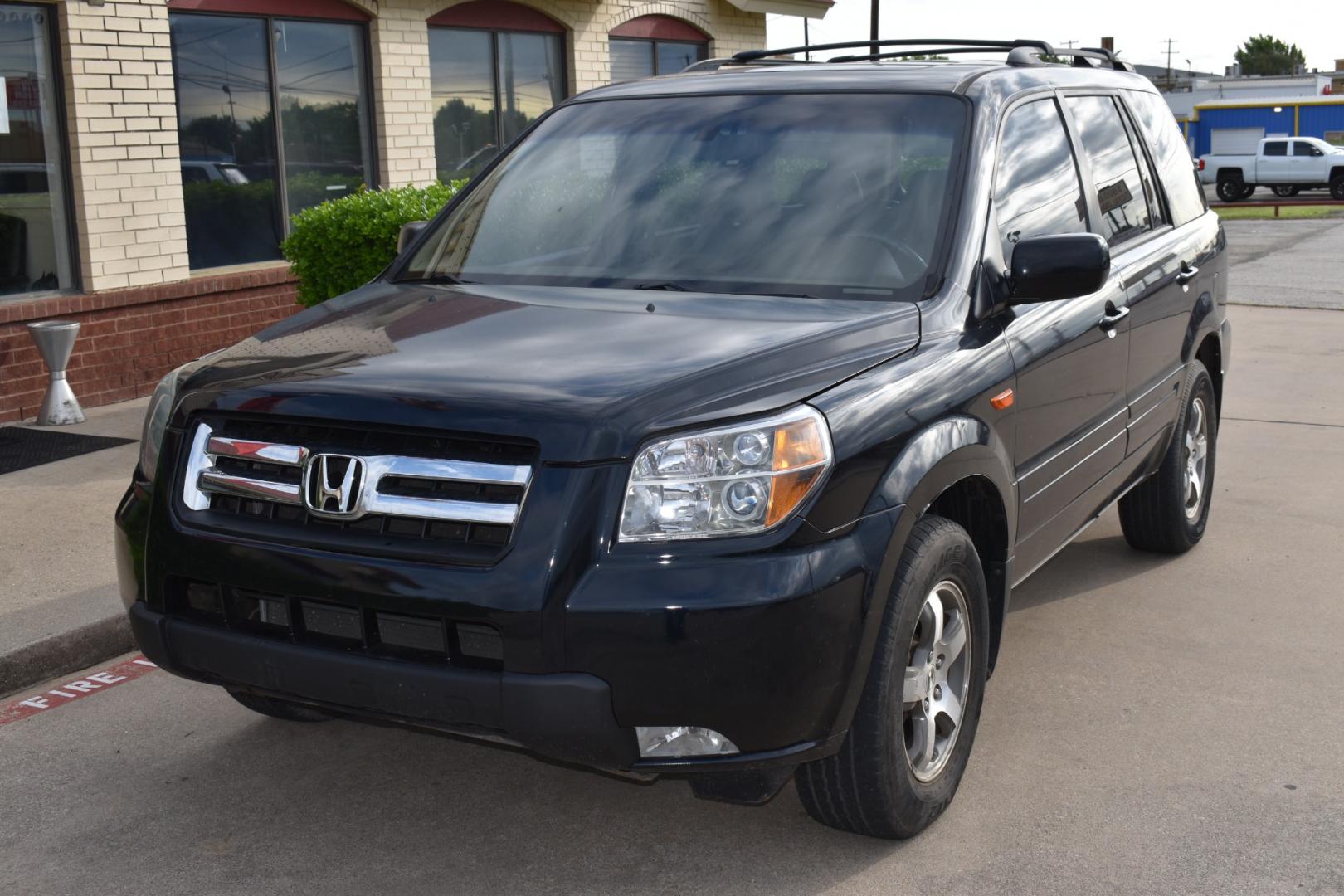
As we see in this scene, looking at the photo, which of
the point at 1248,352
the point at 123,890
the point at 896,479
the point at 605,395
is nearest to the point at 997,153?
the point at 896,479

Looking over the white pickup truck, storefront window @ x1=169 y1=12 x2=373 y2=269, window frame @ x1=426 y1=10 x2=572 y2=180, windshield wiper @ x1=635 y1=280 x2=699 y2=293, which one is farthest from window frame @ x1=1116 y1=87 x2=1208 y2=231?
the white pickup truck

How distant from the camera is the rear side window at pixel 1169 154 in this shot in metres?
5.84

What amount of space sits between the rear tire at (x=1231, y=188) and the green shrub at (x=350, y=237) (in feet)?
145

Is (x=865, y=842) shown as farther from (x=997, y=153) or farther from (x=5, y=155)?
(x=5, y=155)

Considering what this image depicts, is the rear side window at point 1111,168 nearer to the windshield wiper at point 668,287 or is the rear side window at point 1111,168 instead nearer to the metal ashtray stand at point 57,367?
the windshield wiper at point 668,287

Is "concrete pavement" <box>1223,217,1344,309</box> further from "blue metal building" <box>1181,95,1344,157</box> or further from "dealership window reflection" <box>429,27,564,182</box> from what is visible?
"blue metal building" <box>1181,95,1344,157</box>

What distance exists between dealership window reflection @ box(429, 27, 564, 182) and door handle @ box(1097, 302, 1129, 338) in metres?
9.12

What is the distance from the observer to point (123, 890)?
3.59 meters

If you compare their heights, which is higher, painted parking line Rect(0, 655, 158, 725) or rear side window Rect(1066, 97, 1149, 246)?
rear side window Rect(1066, 97, 1149, 246)

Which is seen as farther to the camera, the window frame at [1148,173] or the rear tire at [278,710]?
the window frame at [1148,173]

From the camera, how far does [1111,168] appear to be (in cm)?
529

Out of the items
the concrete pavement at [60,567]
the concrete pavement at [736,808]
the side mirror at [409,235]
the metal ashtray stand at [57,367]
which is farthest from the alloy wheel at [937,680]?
the metal ashtray stand at [57,367]

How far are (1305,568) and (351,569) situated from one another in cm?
445

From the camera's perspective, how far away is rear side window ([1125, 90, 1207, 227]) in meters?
5.84
